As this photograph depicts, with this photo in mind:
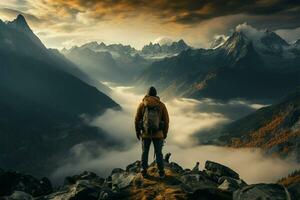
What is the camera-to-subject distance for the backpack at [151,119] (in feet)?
94.1

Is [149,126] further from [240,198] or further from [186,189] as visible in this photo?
[240,198]

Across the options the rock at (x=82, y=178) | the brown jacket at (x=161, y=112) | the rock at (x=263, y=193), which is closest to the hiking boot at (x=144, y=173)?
the brown jacket at (x=161, y=112)

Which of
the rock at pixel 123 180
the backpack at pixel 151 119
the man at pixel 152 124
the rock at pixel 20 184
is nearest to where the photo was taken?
the backpack at pixel 151 119

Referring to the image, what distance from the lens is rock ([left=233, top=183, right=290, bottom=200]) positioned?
22.1 meters

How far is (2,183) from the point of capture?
3672 cm

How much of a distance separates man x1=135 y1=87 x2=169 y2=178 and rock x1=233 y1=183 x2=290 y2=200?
748 centimetres

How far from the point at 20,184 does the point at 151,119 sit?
14.4 metres

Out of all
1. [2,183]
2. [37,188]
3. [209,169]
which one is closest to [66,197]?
[37,188]

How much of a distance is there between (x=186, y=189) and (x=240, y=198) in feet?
17.4

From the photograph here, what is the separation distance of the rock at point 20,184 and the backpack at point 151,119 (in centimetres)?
1230

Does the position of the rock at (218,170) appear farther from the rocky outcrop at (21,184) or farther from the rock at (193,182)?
the rocky outcrop at (21,184)

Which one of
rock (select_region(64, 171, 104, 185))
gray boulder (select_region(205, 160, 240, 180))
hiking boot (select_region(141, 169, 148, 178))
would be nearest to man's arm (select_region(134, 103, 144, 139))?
hiking boot (select_region(141, 169, 148, 178))

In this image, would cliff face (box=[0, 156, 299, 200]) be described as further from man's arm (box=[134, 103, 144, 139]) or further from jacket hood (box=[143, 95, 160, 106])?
jacket hood (box=[143, 95, 160, 106])

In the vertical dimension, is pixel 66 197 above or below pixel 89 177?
below
